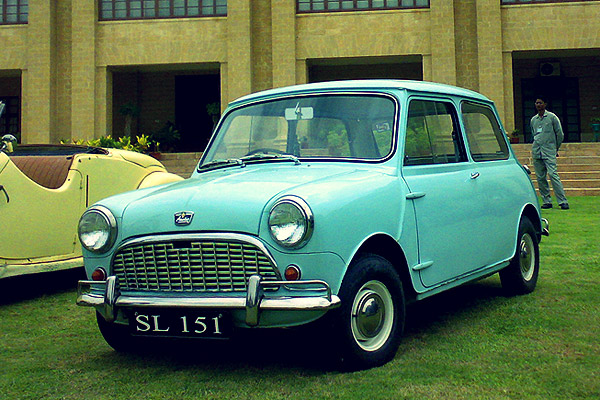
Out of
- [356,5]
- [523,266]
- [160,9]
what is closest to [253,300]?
[523,266]

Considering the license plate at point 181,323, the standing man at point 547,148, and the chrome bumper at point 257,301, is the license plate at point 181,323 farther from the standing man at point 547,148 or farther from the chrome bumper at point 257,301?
the standing man at point 547,148

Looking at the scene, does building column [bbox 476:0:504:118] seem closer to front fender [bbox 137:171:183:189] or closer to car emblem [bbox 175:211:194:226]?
front fender [bbox 137:171:183:189]

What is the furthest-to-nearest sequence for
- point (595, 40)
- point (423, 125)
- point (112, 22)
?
point (112, 22) → point (595, 40) → point (423, 125)

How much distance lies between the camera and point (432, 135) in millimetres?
4039

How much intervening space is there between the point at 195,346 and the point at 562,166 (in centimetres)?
1579

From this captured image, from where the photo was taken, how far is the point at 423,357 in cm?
331

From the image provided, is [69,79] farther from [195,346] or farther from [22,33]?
[195,346]

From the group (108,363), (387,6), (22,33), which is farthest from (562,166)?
(22,33)

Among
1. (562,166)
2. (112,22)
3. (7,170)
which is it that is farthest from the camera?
(112,22)

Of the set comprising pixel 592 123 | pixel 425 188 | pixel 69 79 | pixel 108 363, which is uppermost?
pixel 69 79

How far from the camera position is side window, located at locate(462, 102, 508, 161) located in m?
4.47

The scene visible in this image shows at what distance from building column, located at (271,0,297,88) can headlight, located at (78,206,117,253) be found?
63.2ft

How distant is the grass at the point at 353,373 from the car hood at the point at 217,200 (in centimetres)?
59

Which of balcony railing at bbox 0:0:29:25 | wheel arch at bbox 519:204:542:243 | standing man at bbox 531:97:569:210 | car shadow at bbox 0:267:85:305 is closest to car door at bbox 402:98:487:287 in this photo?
wheel arch at bbox 519:204:542:243
